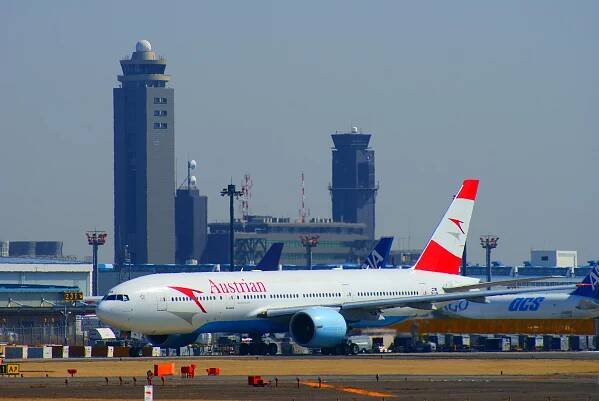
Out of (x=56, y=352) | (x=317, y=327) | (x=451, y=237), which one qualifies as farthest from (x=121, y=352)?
(x=451, y=237)

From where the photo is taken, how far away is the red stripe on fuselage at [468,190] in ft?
345

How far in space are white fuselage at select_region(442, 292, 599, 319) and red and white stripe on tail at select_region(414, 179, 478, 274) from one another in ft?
16.2

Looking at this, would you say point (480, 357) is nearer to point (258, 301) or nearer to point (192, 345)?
point (258, 301)

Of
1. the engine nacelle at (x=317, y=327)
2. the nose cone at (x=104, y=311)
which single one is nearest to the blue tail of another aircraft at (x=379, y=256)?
the engine nacelle at (x=317, y=327)

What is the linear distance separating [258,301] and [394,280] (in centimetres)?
1010

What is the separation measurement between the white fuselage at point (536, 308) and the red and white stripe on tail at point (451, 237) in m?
4.95

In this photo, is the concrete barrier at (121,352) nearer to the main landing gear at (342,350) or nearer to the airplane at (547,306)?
the main landing gear at (342,350)

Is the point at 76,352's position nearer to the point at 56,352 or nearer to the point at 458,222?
the point at 56,352

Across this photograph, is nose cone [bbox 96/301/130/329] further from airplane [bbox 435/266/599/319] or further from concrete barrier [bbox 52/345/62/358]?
airplane [bbox 435/266/599/319]

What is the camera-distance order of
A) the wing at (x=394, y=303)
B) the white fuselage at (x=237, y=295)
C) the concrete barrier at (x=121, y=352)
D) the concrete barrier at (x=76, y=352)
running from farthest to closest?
the concrete barrier at (x=76, y=352)
the wing at (x=394, y=303)
the concrete barrier at (x=121, y=352)
the white fuselage at (x=237, y=295)

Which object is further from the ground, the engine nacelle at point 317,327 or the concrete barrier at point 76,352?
the engine nacelle at point 317,327

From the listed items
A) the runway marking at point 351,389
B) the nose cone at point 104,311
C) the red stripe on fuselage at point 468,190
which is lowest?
the runway marking at point 351,389

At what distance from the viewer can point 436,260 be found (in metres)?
103

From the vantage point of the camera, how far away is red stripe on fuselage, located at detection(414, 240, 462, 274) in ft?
337
